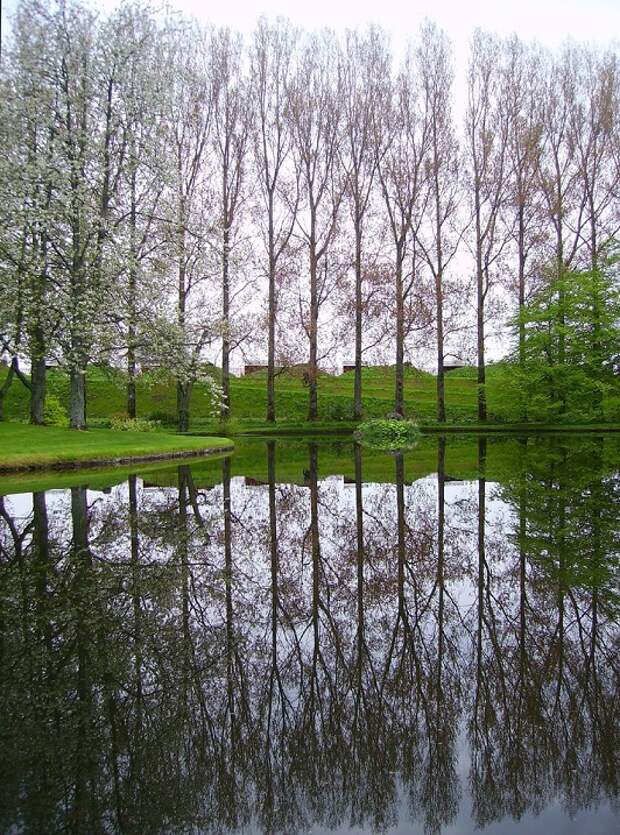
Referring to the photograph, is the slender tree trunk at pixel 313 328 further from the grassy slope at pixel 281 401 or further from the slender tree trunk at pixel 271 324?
the slender tree trunk at pixel 271 324

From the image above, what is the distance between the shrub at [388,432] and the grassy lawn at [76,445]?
838cm

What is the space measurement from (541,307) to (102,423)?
24.0 m

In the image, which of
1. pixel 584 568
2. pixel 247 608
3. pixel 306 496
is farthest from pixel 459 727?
pixel 306 496

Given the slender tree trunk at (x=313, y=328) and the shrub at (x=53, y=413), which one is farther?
the slender tree trunk at (x=313, y=328)

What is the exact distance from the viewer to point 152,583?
18.4ft

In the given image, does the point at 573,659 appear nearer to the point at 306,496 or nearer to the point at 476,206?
the point at 306,496

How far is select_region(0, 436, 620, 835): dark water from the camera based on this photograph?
104 inches

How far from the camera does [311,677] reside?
12.3 feet

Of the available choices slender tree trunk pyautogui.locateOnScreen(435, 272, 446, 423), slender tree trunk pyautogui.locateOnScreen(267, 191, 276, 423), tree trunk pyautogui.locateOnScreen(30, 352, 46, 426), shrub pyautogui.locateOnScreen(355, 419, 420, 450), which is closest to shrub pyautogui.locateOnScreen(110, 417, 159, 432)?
tree trunk pyautogui.locateOnScreen(30, 352, 46, 426)

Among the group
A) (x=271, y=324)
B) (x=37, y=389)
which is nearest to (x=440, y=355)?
(x=271, y=324)

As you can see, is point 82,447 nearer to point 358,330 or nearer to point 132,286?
point 132,286

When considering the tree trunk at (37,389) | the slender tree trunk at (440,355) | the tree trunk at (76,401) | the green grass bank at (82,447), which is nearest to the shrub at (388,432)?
the slender tree trunk at (440,355)

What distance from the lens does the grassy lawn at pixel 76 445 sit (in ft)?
49.2

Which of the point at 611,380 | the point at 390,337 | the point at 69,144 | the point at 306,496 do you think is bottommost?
the point at 306,496
